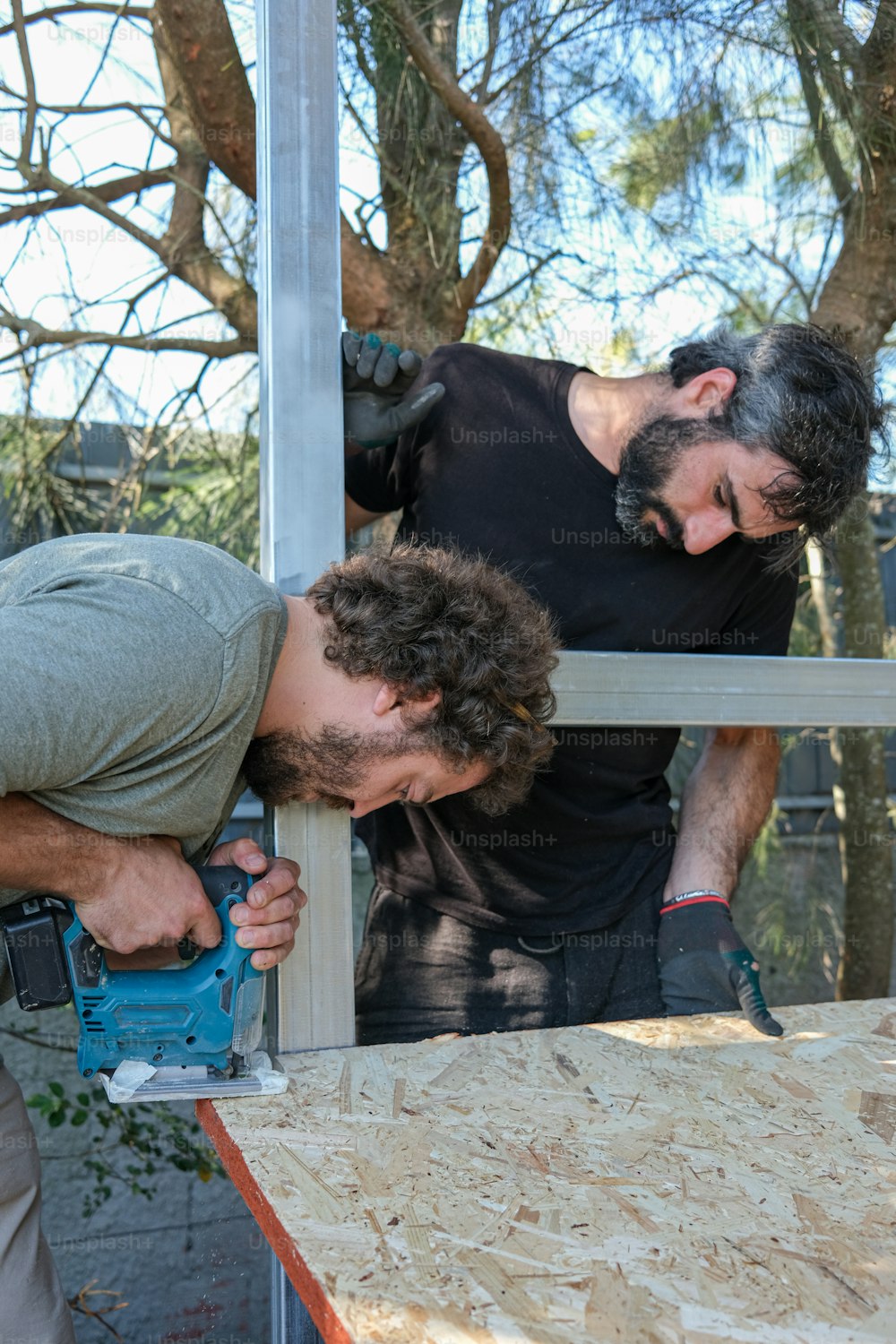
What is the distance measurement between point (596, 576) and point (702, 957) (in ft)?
2.13

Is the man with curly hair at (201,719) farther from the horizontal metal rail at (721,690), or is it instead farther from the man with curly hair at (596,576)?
the man with curly hair at (596,576)

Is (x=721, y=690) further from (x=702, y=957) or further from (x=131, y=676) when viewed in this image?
(x=131, y=676)

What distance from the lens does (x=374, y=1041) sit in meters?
1.84

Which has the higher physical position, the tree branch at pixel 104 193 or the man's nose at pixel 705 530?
the tree branch at pixel 104 193

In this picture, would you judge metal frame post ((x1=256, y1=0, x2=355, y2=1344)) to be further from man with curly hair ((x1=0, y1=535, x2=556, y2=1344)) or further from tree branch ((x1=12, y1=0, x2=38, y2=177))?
tree branch ((x1=12, y1=0, x2=38, y2=177))

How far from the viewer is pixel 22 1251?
53.7 inches

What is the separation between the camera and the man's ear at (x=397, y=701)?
131 cm

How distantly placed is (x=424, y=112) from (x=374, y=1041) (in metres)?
1.83

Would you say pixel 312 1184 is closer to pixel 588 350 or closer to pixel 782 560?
pixel 782 560

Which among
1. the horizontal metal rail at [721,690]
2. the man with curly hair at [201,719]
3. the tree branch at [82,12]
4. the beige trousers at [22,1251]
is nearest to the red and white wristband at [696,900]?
the horizontal metal rail at [721,690]

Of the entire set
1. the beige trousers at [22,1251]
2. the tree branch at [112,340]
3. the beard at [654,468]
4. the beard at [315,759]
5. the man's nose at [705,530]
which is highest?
the tree branch at [112,340]

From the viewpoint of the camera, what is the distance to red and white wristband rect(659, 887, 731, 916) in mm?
1817

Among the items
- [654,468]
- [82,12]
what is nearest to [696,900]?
[654,468]

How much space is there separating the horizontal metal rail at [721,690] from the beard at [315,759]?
0.32 meters
